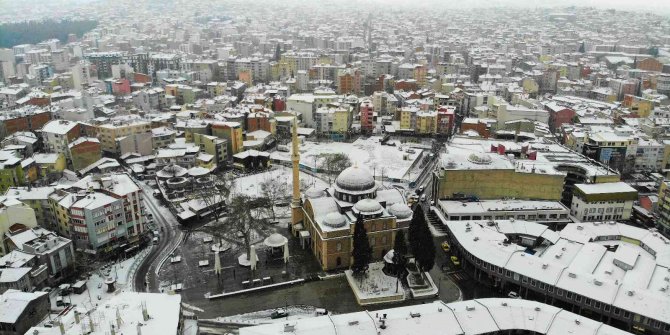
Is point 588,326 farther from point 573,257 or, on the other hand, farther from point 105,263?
point 105,263

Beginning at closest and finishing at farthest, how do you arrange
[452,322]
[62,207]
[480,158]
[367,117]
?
1. [452,322]
2. [62,207]
3. [480,158]
4. [367,117]

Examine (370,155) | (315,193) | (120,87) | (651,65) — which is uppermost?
(651,65)

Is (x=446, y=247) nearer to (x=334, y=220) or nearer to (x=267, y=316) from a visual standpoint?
(x=334, y=220)

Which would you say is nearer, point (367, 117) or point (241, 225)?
point (241, 225)

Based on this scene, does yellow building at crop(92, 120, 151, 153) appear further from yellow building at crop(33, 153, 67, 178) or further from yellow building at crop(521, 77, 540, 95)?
yellow building at crop(521, 77, 540, 95)

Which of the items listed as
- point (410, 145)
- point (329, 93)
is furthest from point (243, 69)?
point (410, 145)

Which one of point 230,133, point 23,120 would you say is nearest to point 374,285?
point 230,133

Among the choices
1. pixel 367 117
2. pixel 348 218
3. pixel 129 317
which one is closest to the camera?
pixel 129 317

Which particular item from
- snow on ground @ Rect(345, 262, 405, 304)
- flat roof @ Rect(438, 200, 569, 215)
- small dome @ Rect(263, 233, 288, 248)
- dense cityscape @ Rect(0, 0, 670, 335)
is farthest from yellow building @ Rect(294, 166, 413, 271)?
flat roof @ Rect(438, 200, 569, 215)
